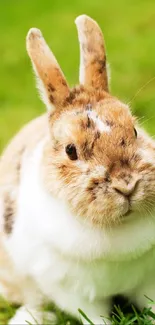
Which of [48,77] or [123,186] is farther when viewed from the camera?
[48,77]

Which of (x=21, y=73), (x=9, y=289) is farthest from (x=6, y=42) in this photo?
(x=9, y=289)

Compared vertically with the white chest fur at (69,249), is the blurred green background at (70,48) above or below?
above

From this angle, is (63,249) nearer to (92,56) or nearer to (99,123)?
(99,123)

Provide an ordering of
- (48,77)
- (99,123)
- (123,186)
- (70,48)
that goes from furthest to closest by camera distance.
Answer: (70,48)
(48,77)
(99,123)
(123,186)

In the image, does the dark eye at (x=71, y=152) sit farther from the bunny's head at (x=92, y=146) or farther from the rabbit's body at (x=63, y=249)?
the rabbit's body at (x=63, y=249)

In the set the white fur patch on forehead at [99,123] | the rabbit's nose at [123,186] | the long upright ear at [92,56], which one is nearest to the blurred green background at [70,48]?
the long upright ear at [92,56]

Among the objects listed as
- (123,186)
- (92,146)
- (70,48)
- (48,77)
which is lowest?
(123,186)

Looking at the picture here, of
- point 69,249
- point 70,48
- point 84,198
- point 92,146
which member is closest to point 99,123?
point 92,146

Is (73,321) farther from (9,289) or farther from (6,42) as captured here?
(6,42)

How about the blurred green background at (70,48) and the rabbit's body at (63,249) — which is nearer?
the rabbit's body at (63,249)
